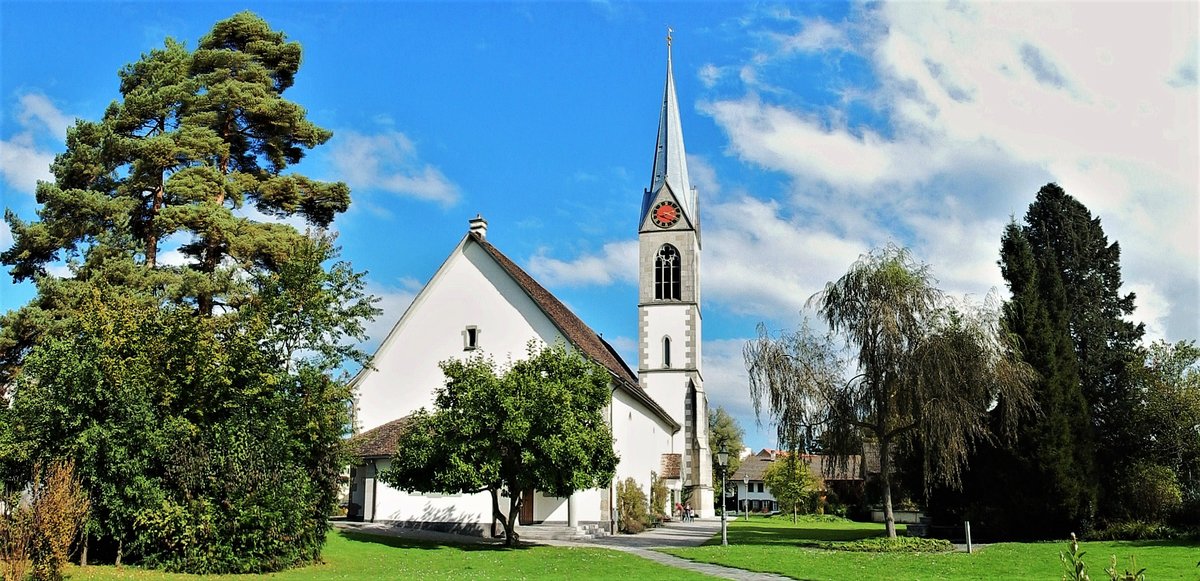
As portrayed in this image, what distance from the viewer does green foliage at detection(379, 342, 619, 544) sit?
23.4 metres

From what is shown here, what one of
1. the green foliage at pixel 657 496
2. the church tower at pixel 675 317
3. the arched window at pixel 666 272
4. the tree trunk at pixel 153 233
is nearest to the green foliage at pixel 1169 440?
the green foliage at pixel 657 496

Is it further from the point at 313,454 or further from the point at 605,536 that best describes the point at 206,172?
the point at 605,536

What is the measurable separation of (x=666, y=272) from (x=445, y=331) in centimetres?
1703

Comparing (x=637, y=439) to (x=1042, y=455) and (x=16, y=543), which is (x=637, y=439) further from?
(x=16, y=543)

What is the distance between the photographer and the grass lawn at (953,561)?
17.9 metres

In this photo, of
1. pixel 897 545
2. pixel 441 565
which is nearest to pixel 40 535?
pixel 441 565

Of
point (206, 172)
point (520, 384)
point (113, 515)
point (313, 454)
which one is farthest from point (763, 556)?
point (206, 172)

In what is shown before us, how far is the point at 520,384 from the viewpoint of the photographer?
24016 mm

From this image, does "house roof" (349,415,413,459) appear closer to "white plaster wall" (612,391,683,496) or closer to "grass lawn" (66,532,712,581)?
"grass lawn" (66,532,712,581)

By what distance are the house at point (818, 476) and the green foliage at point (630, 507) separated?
6021 millimetres

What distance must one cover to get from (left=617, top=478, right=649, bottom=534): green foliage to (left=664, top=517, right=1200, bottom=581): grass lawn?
715 cm

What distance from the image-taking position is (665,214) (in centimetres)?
4856

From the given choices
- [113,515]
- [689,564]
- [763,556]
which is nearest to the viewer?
[113,515]

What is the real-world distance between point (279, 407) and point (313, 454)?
161 cm
